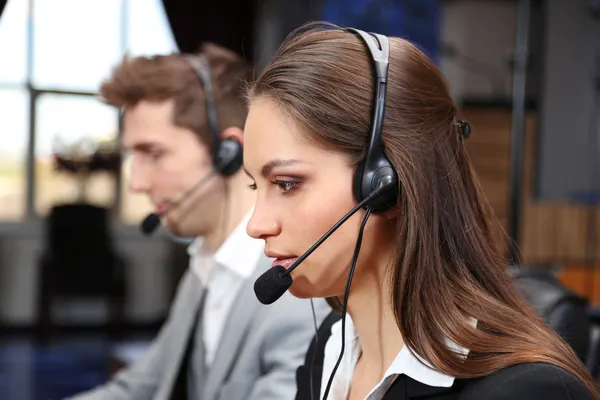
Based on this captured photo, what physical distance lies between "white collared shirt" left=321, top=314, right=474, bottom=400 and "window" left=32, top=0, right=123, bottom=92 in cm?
549

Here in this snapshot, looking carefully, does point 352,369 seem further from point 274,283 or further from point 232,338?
point 232,338

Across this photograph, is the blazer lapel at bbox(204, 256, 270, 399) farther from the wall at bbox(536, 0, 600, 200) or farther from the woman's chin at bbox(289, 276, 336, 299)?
the wall at bbox(536, 0, 600, 200)

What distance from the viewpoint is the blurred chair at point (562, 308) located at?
1.48 metres

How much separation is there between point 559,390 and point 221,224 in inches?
39.0

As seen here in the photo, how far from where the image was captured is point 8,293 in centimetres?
647

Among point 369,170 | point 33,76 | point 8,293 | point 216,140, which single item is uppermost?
point 369,170

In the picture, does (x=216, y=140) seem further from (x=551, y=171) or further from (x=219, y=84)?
(x=551, y=171)

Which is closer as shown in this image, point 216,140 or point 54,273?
point 216,140

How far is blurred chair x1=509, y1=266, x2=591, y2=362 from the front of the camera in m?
1.48

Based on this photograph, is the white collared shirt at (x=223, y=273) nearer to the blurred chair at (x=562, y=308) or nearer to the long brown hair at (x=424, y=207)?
the blurred chair at (x=562, y=308)

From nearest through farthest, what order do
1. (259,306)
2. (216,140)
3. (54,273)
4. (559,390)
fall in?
(559,390) → (259,306) → (216,140) → (54,273)

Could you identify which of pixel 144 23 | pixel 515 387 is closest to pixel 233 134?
pixel 515 387

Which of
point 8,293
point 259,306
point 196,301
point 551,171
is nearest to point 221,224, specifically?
point 196,301

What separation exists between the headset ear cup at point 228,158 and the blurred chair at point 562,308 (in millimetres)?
561
